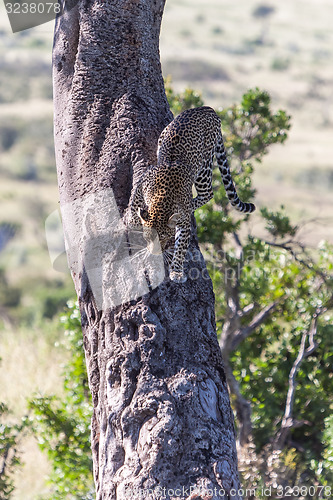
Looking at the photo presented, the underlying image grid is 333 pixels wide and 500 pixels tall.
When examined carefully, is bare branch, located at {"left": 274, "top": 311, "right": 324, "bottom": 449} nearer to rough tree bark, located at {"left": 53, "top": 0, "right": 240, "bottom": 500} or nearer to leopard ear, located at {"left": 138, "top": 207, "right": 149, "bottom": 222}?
rough tree bark, located at {"left": 53, "top": 0, "right": 240, "bottom": 500}

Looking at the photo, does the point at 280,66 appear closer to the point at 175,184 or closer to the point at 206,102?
the point at 206,102

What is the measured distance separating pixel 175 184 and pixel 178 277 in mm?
1179

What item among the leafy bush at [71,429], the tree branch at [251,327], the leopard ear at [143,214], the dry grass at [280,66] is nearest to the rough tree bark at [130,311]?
the leopard ear at [143,214]

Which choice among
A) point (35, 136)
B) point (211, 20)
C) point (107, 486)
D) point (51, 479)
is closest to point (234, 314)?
point (51, 479)

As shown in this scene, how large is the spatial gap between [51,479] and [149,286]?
390 cm

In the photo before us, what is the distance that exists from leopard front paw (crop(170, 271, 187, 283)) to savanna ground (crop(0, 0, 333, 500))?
3454 mm

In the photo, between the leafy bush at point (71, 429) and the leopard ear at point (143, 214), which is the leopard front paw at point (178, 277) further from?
the leafy bush at point (71, 429)

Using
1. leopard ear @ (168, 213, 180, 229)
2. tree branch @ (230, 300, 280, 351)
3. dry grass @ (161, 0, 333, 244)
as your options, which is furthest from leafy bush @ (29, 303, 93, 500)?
dry grass @ (161, 0, 333, 244)

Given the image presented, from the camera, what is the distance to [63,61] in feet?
18.2

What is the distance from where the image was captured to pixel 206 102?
4459 centimetres

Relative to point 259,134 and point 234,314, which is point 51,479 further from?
point 259,134

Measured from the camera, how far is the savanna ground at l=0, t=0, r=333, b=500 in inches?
491

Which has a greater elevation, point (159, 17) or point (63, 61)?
point (159, 17)

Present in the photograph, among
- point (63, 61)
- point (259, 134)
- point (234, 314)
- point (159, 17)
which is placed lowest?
point (234, 314)
